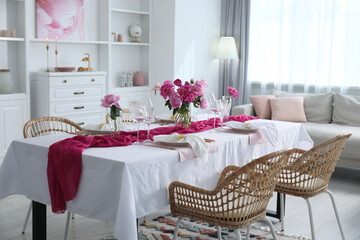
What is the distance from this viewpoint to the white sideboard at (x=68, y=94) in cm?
531

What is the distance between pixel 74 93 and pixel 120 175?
Answer: 134 inches

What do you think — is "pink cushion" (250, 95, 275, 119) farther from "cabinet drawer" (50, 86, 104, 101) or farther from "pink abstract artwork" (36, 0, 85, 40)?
"pink abstract artwork" (36, 0, 85, 40)

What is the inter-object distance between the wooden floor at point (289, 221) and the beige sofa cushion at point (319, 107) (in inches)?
60.8

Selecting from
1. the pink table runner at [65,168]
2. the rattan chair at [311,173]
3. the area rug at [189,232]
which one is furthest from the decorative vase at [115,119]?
the rattan chair at [311,173]


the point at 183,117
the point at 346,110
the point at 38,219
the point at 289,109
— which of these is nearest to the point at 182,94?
the point at 183,117

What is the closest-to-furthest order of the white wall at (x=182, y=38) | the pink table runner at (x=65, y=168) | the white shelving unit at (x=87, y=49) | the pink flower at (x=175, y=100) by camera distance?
1. the pink table runner at (x=65, y=168)
2. the pink flower at (x=175, y=100)
3. the white shelving unit at (x=87, y=49)
4. the white wall at (x=182, y=38)

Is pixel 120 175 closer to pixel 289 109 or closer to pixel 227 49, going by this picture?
pixel 289 109

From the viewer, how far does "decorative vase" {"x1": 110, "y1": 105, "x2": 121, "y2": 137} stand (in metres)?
2.95

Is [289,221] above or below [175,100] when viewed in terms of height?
below

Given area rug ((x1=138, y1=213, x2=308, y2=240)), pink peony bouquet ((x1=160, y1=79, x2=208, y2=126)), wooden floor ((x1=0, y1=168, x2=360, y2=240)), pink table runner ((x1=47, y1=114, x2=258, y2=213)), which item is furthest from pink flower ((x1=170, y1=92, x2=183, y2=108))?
wooden floor ((x1=0, y1=168, x2=360, y2=240))

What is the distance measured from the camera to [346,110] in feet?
18.7

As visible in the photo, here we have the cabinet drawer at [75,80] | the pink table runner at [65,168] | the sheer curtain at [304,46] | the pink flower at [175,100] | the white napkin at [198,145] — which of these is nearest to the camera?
the pink table runner at [65,168]

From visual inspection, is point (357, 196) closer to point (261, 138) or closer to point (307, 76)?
point (261, 138)

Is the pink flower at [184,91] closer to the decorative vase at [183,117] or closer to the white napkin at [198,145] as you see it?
the decorative vase at [183,117]
